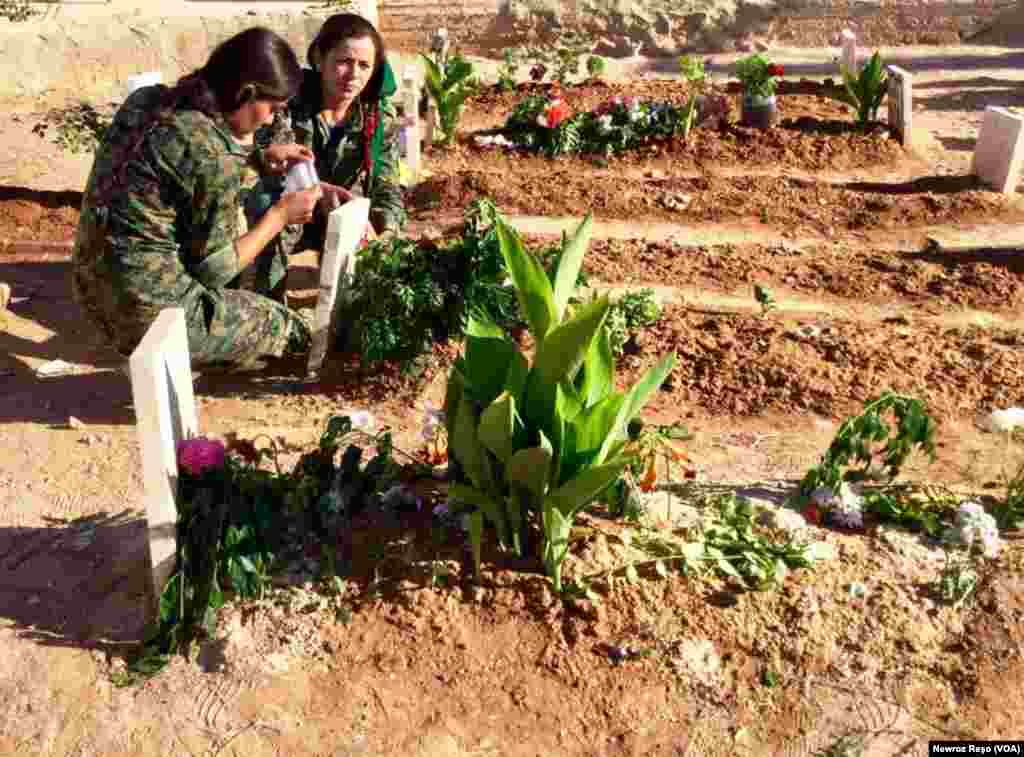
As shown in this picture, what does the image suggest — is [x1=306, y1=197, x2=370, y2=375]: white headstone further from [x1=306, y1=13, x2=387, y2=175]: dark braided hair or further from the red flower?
the red flower

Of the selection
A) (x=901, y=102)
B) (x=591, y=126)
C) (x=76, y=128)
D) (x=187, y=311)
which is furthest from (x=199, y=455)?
(x=901, y=102)

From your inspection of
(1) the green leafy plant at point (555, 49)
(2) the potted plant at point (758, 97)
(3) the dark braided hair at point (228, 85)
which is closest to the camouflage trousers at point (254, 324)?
(3) the dark braided hair at point (228, 85)

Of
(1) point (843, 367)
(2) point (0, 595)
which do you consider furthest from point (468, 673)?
(1) point (843, 367)

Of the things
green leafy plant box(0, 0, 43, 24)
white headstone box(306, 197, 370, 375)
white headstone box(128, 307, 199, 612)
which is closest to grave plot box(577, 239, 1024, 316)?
white headstone box(306, 197, 370, 375)

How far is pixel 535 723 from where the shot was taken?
278 centimetres

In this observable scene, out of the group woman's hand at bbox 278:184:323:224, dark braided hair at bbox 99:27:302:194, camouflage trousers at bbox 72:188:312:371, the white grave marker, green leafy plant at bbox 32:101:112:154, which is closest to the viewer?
dark braided hair at bbox 99:27:302:194

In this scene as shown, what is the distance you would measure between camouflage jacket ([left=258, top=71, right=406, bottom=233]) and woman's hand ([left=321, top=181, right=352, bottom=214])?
24 centimetres

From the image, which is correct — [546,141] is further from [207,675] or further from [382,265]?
[207,675]

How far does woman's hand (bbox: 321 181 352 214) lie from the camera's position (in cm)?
469

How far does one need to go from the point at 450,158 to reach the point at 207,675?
487 cm

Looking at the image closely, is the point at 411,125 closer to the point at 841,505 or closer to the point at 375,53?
the point at 375,53

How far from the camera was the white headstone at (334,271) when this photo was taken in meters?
Result: 4.28

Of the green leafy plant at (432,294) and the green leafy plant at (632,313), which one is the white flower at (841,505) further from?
the green leafy plant at (432,294)

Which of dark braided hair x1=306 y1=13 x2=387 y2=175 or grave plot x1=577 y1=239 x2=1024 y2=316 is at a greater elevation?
dark braided hair x1=306 y1=13 x2=387 y2=175
